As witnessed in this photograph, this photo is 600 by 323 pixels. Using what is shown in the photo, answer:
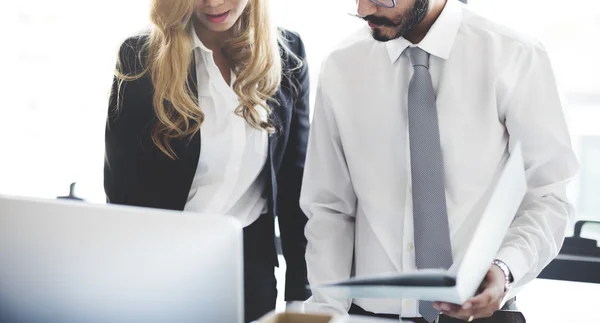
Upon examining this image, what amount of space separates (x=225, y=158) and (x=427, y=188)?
0.63 meters

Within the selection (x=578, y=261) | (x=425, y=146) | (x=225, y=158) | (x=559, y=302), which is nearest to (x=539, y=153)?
(x=425, y=146)

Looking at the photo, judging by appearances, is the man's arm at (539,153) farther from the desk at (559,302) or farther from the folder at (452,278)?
the desk at (559,302)

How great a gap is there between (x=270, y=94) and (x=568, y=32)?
4.19 feet

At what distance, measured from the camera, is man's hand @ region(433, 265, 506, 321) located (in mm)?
1257

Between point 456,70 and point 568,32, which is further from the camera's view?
point 568,32

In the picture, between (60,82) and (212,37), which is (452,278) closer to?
(212,37)

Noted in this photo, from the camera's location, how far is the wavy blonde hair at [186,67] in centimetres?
195

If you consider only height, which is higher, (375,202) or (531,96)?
(531,96)

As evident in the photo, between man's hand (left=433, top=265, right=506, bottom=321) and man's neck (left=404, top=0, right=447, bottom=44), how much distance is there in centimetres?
63

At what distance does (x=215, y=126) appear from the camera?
200 centimetres

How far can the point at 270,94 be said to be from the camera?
2.02m

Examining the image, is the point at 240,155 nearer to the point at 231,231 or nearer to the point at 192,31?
the point at 192,31

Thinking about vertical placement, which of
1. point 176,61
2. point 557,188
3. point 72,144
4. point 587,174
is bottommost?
point 72,144

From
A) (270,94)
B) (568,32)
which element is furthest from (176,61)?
(568,32)
